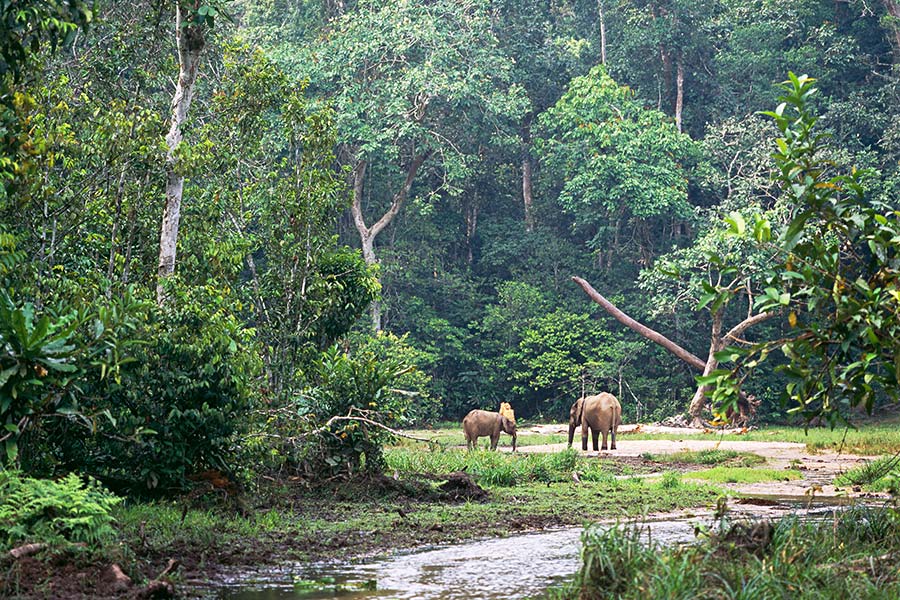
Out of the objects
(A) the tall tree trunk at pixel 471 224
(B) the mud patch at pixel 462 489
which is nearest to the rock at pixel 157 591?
(B) the mud patch at pixel 462 489

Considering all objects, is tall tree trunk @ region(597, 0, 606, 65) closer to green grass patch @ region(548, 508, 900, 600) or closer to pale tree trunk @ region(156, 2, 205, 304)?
pale tree trunk @ region(156, 2, 205, 304)

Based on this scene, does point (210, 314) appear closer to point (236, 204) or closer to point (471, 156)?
point (236, 204)

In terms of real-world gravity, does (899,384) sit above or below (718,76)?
below

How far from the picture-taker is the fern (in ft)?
26.8

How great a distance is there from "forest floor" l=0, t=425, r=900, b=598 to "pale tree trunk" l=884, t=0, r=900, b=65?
18476 mm

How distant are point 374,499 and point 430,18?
2567 cm

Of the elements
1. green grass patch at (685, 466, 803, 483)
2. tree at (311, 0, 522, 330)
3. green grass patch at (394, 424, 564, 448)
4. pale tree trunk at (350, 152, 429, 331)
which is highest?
tree at (311, 0, 522, 330)

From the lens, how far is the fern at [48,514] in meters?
8.18

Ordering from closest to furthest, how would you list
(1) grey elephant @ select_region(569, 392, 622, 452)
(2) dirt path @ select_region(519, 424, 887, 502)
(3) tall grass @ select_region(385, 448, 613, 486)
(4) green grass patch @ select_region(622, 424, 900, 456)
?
(2) dirt path @ select_region(519, 424, 887, 502)
(3) tall grass @ select_region(385, 448, 613, 486)
(4) green grass patch @ select_region(622, 424, 900, 456)
(1) grey elephant @ select_region(569, 392, 622, 452)

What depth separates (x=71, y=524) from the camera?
27.0 feet

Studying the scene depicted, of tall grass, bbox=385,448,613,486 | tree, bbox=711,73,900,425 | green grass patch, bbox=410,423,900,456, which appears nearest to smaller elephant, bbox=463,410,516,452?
green grass patch, bbox=410,423,900,456

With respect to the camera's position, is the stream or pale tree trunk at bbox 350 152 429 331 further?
pale tree trunk at bbox 350 152 429 331

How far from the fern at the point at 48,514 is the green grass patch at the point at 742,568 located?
3.70 metres

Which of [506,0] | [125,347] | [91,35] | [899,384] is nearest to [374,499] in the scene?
[125,347]
